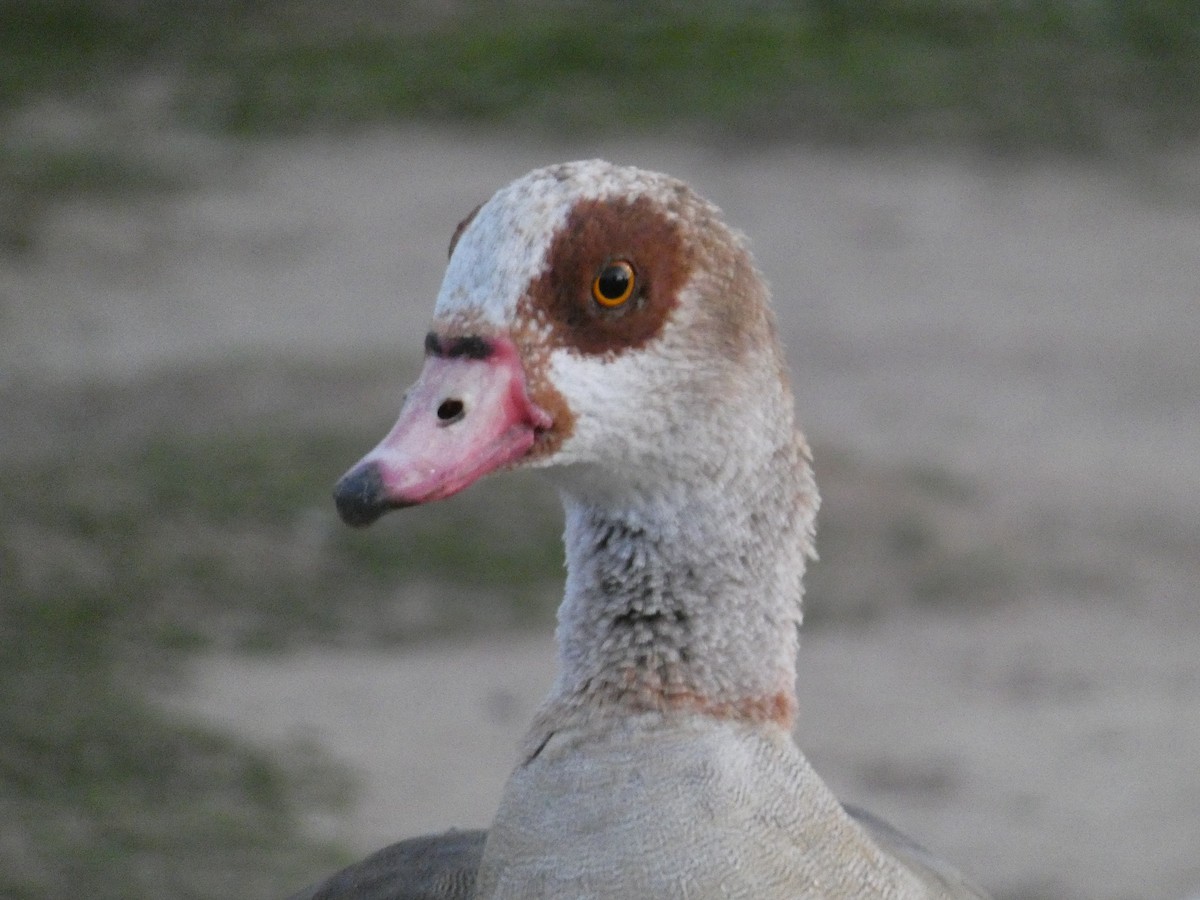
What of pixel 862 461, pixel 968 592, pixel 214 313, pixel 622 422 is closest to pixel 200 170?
pixel 214 313

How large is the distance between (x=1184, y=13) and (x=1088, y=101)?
0.91 m

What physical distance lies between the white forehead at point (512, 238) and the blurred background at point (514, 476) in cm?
226

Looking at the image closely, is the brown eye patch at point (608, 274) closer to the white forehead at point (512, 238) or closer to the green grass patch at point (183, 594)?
the white forehead at point (512, 238)

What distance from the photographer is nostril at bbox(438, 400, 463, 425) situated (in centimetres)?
224

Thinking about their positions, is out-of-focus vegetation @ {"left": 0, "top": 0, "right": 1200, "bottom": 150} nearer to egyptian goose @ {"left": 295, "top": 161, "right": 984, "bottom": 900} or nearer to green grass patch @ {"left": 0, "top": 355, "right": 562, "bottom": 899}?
green grass patch @ {"left": 0, "top": 355, "right": 562, "bottom": 899}

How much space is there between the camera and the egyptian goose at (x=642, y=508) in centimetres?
224

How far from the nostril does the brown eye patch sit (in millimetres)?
136

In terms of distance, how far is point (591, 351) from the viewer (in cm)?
232

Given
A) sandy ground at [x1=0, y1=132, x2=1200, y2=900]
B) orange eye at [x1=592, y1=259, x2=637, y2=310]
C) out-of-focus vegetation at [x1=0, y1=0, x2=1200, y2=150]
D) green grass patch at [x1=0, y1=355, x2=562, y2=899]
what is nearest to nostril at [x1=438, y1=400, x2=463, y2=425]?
orange eye at [x1=592, y1=259, x2=637, y2=310]

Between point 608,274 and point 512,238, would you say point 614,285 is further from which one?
point 512,238

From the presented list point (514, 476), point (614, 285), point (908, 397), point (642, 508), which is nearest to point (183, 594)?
point (514, 476)

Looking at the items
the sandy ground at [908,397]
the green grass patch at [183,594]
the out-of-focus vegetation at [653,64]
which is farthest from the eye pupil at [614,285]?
the out-of-focus vegetation at [653,64]

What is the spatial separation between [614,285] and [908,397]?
15.2 feet

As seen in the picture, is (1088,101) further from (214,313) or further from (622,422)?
(622,422)
